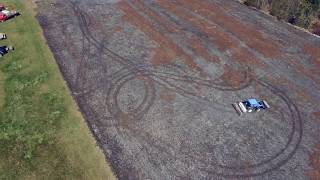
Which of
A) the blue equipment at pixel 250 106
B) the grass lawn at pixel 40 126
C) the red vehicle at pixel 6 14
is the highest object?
the blue equipment at pixel 250 106

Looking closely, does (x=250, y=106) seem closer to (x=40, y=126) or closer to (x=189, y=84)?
(x=189, y=84)

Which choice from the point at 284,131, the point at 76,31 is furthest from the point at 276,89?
the point at 76,31

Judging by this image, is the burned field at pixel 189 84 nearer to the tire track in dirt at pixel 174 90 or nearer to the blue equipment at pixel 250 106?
the tire track in dirt at pixel 174 90

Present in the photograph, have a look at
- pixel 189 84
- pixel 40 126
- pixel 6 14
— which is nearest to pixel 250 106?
pixel 189 84

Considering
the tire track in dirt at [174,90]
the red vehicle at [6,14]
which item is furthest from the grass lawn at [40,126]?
the red vehicle at [6,14]

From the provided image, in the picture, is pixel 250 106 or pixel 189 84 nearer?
pixel 250 106

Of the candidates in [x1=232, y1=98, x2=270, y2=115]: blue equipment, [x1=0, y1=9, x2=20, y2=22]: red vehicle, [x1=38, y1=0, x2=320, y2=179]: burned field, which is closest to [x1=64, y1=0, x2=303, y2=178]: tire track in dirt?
[x1=38, y1=0, x2=320, y2=179]: burned field

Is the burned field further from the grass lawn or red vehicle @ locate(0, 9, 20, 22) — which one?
red vehicle @ locate(0, 9, 20, 22)
